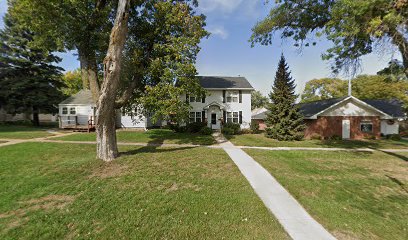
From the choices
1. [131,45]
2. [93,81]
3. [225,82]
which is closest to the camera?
[93,81]

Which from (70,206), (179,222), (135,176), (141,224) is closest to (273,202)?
(179,222)

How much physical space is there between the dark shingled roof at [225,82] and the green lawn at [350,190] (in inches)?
592

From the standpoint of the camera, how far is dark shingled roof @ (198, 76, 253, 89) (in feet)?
83.5

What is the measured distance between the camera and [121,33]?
836 centimetres

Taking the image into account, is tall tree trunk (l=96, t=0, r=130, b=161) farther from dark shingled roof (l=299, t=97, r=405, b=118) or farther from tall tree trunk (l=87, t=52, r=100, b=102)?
dark shingled roof (l=299, t=97, r=405, b=118)

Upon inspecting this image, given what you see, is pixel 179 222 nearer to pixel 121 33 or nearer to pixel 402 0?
pixel 121 33

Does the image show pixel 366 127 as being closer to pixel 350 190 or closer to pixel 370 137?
pixel 370 137

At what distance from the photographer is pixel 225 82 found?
2664 cm

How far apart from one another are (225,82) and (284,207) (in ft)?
73.2

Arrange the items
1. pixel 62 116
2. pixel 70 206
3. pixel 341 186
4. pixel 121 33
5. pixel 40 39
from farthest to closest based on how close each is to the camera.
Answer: pixel 62 116, pixel 40 39, pixel 121 33, pixel 341 186, pixel 70 206

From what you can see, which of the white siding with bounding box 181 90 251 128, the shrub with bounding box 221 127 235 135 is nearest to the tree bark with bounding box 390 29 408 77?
the shrub with bounding box 221 127 235 135

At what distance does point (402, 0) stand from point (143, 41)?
11.7 m

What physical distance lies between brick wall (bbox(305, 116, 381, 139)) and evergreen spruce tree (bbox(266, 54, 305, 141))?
3.76 metres

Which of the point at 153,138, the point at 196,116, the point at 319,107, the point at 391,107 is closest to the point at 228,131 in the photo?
the point at 196,116
